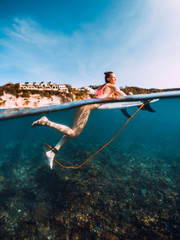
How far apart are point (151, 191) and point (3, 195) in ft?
27.3

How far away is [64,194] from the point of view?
629 cm

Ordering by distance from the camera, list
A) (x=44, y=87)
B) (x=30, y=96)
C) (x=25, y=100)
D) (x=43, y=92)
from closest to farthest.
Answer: (x=25, y=100) → (x=30, y=96) → (x=43, y=92) → (x=44, y=87)

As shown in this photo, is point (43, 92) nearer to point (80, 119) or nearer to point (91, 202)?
point (80, 119)

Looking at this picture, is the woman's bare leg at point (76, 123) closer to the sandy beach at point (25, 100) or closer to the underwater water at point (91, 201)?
the underwater water at point (91, 201)

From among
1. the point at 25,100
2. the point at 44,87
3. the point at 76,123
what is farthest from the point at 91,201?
the point at 44,87

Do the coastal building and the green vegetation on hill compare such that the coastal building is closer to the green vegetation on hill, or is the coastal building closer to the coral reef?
the green vegetation on hill

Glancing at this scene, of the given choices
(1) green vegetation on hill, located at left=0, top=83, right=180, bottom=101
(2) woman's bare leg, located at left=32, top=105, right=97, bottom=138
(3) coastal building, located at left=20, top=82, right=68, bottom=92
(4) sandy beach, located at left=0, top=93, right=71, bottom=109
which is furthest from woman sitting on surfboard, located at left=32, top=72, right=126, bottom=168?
(3) coastal building, located at left=20, top=82, right=68, bottom=92

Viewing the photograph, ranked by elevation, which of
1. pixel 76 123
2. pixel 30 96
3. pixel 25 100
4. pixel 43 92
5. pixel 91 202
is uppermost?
pixel 43 92

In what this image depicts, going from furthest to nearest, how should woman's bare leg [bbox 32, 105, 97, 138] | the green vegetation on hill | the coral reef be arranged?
1. the green vegetation on hill
2. woman's bare leg [bbox 32, 105, 97, 138]
3. the coral reef

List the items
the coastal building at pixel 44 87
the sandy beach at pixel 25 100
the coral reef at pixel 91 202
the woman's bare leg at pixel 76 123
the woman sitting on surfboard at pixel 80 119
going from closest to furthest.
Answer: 1. the coral reef at pixel 91 202
2. the woman sitting on surfboard at pixel 80 119
3. the woman's bare leg at pixel 76 123
4. the sandy beach at pixel 25 100
5. the coastal building at pixel 44 87

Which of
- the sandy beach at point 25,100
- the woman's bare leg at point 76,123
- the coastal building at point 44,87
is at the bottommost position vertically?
the woman's bare leg at point 76,123

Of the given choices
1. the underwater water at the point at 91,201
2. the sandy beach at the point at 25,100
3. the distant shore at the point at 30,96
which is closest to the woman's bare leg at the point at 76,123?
the underwater water at the point at 91,201

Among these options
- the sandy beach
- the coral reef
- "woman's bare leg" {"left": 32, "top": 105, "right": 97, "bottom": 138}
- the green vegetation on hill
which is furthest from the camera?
the green vegetation on hill

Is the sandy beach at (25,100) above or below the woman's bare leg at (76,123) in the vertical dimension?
above
